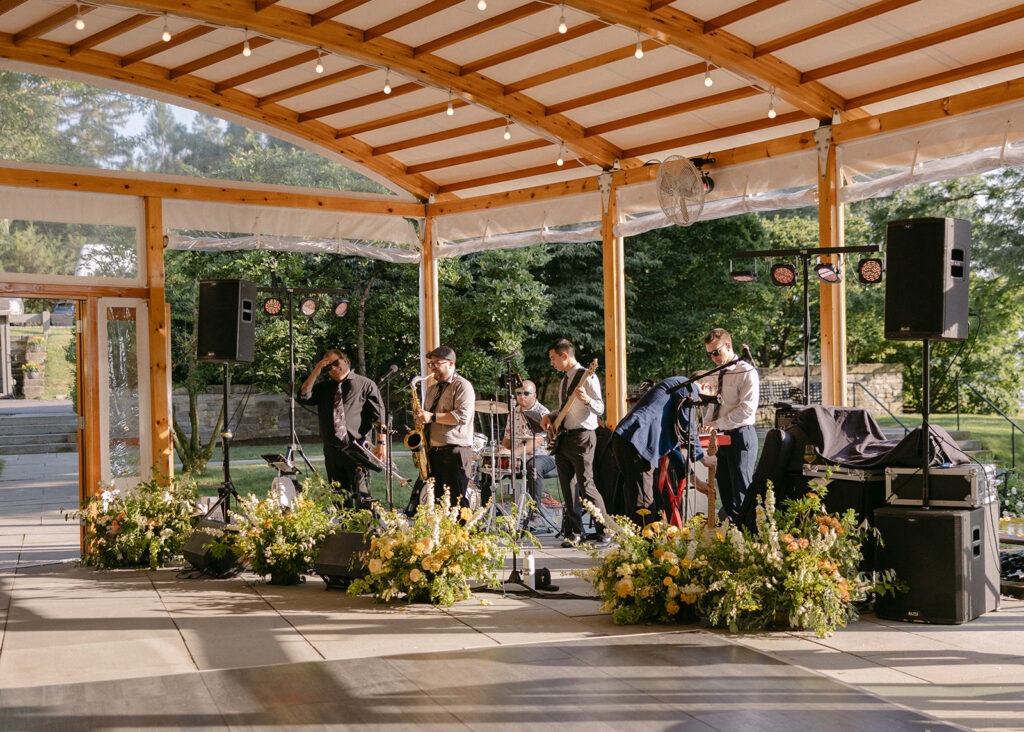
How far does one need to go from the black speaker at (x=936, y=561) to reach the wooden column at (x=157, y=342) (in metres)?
6.10

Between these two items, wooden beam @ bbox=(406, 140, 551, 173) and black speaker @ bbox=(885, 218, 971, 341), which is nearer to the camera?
black speaker @ bbox=(885, 218, 971, 341)

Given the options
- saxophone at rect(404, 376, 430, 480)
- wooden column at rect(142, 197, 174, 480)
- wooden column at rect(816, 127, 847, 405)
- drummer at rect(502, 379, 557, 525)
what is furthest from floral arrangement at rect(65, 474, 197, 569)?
wooden column at rect(816, 127, 847, 405)

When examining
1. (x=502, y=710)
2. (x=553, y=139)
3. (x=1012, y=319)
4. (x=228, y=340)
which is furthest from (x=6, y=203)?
(x=1012, y=319)

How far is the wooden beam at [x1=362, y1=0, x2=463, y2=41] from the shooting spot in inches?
285

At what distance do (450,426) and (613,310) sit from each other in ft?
7.90

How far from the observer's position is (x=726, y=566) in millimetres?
5352

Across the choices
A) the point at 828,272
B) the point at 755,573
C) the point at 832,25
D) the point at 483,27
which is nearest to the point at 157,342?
the point at 483,27

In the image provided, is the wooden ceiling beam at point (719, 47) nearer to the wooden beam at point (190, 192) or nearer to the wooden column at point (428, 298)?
the wooden beam at point (190, 192)

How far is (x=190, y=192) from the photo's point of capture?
9.55 metres

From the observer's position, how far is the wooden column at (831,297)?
7.70 meters

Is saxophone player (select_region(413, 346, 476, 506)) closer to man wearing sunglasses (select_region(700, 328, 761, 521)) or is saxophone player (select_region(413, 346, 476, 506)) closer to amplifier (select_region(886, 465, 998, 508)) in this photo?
man wearing sunglasses (select_region(700, 328, 761, 521))

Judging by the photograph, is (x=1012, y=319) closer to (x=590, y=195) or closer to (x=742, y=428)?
(x=590, y=195)

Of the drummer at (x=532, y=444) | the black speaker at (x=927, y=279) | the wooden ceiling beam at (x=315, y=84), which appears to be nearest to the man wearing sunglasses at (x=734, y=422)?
the black speaker at (x=927, y=279)

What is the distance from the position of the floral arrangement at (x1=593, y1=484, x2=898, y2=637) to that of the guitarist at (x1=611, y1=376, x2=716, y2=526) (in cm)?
161
